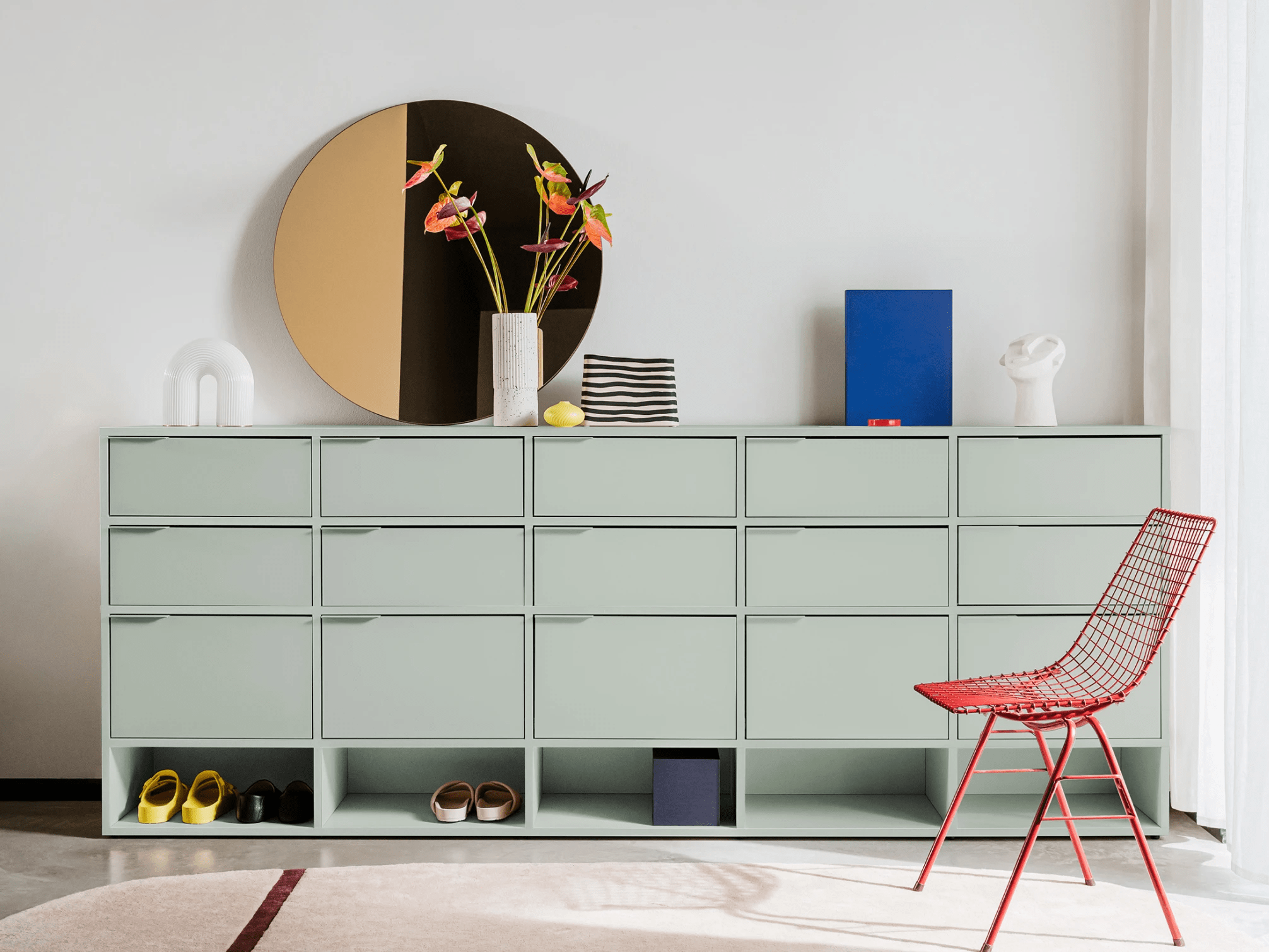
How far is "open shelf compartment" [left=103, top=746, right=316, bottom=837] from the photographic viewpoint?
2.54 m

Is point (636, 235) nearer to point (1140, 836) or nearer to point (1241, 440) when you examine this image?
point (1241, 440)

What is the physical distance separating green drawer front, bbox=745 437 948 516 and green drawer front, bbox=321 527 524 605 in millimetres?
674

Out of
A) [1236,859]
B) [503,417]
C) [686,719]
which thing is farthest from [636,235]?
[1236,859]

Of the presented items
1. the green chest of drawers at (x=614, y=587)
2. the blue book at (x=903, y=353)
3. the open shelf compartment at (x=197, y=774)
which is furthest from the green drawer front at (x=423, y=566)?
the blue book at (x=903, y=353)

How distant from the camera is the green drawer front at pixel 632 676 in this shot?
8.21ft

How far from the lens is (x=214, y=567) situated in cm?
250

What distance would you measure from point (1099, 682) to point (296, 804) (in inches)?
84.9

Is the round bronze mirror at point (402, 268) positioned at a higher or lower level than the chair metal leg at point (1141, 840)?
higher

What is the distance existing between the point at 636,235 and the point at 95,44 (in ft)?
5.71

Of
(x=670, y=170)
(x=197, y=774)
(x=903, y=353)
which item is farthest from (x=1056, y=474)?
(x=197, y=774)

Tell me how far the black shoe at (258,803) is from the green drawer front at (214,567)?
547 millimetres

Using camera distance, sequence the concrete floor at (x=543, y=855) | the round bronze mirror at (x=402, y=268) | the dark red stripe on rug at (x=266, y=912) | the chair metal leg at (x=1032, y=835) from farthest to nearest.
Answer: the round bronze mirror at (x=402, y=268) → the concrete floor at (x=543, y=855) → the dark red stripe on rug at (x=266, y=912) → the chair metal leg at (x=1032, y=835)

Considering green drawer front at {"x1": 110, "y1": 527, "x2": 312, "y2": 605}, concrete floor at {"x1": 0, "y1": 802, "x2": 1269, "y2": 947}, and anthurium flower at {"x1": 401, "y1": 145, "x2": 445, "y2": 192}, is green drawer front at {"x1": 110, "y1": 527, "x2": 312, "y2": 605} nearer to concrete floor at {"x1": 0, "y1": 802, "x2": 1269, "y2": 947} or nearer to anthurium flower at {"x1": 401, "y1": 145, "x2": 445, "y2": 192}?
A: concrete floor at {"x1": 0, "y1": 802, "x2": 1269, "y2": 947}

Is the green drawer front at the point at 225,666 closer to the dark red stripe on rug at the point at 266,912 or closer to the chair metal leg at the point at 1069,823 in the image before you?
the dark red stripe on rug at the point at 266,912
